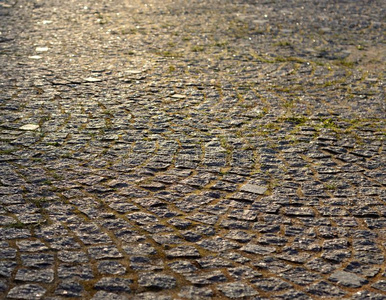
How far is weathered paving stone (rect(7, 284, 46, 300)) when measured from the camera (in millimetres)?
3371

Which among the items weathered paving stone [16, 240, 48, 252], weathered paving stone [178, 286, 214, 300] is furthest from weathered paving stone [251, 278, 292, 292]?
weathered paving stone [16, 240, 48, 252]

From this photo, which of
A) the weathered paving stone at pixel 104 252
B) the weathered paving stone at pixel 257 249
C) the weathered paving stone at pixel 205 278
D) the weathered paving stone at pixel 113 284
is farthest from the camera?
the weathered paving stone at pixel 257 249

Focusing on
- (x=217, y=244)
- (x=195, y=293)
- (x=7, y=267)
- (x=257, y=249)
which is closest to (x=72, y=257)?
(x=7, y=267)

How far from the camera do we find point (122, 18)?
1067cm

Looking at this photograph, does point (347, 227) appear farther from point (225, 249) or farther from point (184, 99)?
point (184, 99)

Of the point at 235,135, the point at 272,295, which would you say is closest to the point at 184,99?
the point at 235,135

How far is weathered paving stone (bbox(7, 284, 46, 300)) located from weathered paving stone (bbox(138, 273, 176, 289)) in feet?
1.95

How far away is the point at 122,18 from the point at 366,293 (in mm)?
8180

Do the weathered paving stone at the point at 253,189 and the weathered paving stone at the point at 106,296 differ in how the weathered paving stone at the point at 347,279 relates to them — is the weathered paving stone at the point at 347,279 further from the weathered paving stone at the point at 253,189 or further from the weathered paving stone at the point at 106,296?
the weathered paving stone at the point at 106,296

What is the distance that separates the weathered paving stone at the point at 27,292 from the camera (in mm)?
3371

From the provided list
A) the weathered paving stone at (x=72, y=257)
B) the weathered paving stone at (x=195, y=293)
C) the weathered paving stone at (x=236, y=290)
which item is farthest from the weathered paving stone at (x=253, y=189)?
the weathered paving stone at (x=72, y=257)

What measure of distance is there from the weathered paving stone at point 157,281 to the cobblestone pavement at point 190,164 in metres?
0.01

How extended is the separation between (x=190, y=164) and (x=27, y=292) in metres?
2.15

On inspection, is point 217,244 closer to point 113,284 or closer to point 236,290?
point 236,290
